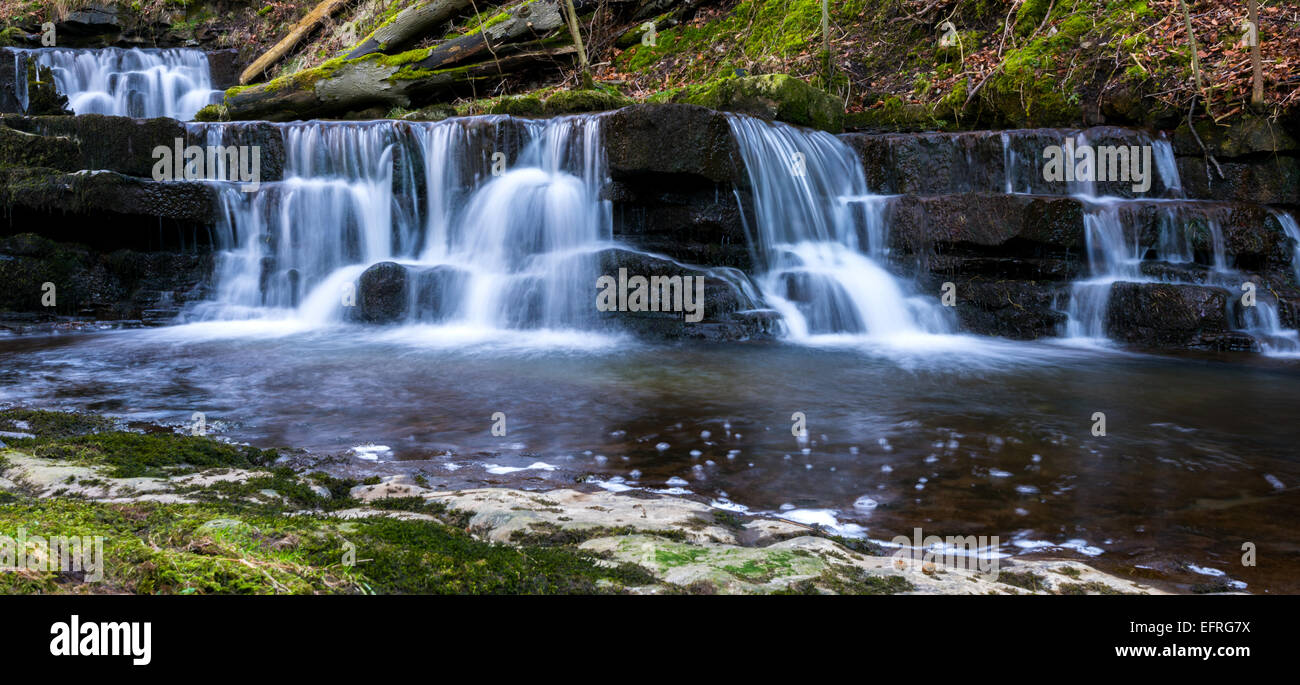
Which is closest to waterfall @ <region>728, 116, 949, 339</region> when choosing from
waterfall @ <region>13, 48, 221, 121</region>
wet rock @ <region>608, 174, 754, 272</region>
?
wet rock @ <region>608, 174, 754, 272</region>

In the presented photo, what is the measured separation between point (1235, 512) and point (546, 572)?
3400 millimetres

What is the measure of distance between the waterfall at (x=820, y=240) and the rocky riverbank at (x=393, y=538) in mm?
6720

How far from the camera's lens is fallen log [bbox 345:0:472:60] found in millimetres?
17062

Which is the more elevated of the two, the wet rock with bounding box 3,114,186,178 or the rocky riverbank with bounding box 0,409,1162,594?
the wet rock with bounding box 3,114,186,178

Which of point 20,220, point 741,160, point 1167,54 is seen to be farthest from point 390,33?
point 1167,54

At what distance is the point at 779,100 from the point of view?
12.8 meters

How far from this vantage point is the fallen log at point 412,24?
17062 millimetres

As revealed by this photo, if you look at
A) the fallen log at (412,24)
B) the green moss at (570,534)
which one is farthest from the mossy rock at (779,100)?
the green moss at (570,534)

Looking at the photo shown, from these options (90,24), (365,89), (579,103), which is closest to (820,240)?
(579,103)

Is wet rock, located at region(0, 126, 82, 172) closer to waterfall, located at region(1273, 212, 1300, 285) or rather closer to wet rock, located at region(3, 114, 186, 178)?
wet rock, located at region(3, 114, 186, 178)

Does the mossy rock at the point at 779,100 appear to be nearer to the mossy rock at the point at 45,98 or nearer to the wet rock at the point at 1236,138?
the wet rock at the point at 1236,138

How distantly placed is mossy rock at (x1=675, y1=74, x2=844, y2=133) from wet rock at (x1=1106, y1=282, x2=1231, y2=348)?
5.51 metres

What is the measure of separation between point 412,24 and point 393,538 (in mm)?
17446

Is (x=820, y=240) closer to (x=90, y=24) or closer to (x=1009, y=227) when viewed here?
(x=1009, y=227)
